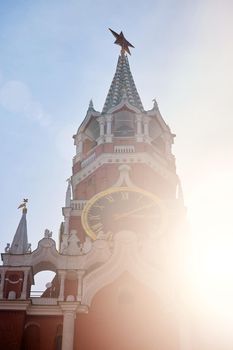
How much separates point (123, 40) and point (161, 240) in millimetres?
26501

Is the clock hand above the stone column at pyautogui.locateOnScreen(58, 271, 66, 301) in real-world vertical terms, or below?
above

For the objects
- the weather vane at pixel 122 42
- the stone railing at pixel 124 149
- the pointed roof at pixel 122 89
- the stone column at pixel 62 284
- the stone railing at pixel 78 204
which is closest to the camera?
the stone column at pixel 62 284

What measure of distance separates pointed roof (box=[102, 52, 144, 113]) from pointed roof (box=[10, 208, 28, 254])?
12.4m

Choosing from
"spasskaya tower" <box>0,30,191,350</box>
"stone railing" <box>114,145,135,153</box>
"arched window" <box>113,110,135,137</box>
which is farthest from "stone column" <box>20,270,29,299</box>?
"arched window" <box>113,110,135,137</box>

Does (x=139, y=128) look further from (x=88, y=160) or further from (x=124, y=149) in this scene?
(x=88, y=160)

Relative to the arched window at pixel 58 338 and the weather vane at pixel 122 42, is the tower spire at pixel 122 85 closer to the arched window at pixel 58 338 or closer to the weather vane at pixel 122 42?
the weather vane at pixel 122 42

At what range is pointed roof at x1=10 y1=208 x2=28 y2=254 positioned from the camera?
2545 cm

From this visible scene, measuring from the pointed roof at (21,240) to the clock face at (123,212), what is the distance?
3.22 metres

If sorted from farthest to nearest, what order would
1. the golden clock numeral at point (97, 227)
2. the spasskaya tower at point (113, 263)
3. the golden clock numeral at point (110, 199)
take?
the golden clock numeral at point (110, 199) < the golden clock numeral at point (97, 227) < the spasskaya tower at point (113, 263)

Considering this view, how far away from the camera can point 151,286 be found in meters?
24.3

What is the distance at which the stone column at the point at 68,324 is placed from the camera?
22.0 metres

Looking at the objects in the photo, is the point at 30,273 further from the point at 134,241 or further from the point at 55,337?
the point at 134,241

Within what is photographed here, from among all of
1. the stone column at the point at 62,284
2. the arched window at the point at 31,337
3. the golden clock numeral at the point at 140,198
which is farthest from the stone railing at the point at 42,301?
the golden clock numeral at the point at 140,198

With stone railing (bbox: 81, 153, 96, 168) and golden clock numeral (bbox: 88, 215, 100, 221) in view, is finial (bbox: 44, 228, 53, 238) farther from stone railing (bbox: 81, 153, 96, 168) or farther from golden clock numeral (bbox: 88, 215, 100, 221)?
stone railing (bbox: 81, 153, 96, 168)
